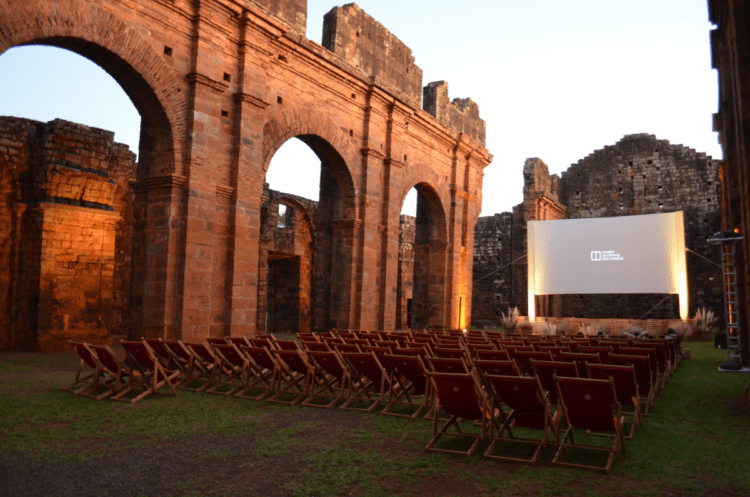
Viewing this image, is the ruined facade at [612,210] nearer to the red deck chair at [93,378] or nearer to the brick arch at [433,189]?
the brick arch at [433,189]

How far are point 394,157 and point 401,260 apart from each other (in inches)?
377

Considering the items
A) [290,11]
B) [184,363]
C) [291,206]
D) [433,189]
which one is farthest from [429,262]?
[184,363]

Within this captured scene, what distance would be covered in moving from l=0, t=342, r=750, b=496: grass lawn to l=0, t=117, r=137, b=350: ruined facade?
7032 mm

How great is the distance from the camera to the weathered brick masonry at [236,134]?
919cm

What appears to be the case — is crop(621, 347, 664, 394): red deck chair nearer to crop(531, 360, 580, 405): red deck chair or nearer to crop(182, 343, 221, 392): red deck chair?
crop(531, 360, 580, 405): red deck chair

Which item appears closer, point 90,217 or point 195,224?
point 195,224

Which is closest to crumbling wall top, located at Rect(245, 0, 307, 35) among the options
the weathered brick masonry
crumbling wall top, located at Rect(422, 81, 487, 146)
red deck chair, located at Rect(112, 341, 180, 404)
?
the weathered brick masonry

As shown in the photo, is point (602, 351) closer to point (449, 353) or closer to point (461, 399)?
point (449, 353)

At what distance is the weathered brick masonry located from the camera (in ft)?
30.1

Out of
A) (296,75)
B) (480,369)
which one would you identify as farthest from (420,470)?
(296,75)

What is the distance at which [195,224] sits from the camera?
31.8ft

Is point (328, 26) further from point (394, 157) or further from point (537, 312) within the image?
point (537, 312)

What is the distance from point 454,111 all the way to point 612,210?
41.2 feet

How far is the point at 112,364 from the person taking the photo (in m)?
6.20
